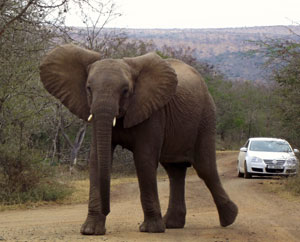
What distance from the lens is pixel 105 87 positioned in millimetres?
8438

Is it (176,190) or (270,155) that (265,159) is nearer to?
(270,155)

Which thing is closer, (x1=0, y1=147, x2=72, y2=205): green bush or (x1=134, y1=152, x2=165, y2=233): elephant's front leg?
(x1=134, y1=152, x2=165, y2=233): elephant's front leg

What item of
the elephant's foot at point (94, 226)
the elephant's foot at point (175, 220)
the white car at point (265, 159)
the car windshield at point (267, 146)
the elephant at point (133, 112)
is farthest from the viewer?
the car windshield at point (267, 146)

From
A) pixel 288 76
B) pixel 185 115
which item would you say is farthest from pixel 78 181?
pixel 185 115

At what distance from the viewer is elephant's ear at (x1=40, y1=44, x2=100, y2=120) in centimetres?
909

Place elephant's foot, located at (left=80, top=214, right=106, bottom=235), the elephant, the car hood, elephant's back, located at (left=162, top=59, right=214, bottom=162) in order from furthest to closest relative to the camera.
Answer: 1. the car hood
2. elephant's back, located at (left=162, top=59, right=214, bottom=162)
3. elephant's foot, located at (left=80, top=214, right=106, bottom=235)
4. the elephant

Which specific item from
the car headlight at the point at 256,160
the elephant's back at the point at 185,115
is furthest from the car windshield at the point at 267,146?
the elephant's back at the point at 185,115

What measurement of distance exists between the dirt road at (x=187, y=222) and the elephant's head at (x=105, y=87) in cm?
99

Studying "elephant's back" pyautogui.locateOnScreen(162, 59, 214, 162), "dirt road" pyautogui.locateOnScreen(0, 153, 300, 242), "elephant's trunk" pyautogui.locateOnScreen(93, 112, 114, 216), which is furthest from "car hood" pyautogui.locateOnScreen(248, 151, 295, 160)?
"elephant's trunk" pyautogui.locateOnScreen(93, 112, 114, 216)

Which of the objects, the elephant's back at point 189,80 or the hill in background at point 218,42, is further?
the hill in background at point 218,42

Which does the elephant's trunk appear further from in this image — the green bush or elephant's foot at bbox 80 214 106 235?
the green bush

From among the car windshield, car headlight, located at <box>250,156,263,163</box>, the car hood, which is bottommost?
car headlight, located at <box>250,156,263,163</box>

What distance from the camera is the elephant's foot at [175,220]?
34.7 ft

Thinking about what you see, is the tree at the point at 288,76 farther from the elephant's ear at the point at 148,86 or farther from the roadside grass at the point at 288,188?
the elephant's ear at the point at 148,86
